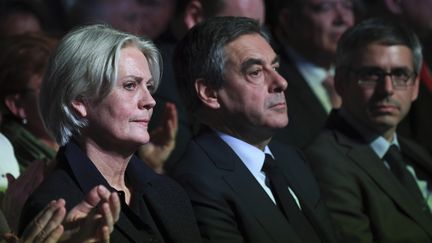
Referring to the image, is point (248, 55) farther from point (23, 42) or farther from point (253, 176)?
point (23, 42)

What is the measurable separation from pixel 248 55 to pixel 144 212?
87cm

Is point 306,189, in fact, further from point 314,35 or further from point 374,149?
point 314,35

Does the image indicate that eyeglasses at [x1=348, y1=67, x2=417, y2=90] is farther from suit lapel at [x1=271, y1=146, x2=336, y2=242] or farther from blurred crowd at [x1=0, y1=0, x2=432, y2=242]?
suit lapel at [x1=271, y1=146, x2=336, y2=242]

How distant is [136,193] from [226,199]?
41 cm

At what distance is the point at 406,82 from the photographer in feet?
16.8

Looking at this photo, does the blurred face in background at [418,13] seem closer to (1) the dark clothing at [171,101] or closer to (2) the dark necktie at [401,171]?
(2) the dark necktie at [401,171]

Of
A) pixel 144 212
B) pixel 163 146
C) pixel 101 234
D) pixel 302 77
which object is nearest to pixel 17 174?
pixel 163 146

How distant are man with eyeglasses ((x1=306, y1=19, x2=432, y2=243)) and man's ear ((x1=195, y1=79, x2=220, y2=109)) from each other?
716 mm

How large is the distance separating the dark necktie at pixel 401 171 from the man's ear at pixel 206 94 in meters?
1.13

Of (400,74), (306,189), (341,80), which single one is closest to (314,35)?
(341,80)

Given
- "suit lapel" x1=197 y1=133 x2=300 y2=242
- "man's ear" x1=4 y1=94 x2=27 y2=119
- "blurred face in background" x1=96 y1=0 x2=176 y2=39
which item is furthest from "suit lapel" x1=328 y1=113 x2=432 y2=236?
"man's ear" x1=4 y1=94 x2=27 y2=119

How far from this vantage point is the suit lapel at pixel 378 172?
4.83m

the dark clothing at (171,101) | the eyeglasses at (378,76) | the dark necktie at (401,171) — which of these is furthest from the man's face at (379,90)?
the dark clothing at (171,101)

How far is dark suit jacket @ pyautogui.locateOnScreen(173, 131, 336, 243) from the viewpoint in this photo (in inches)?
159
